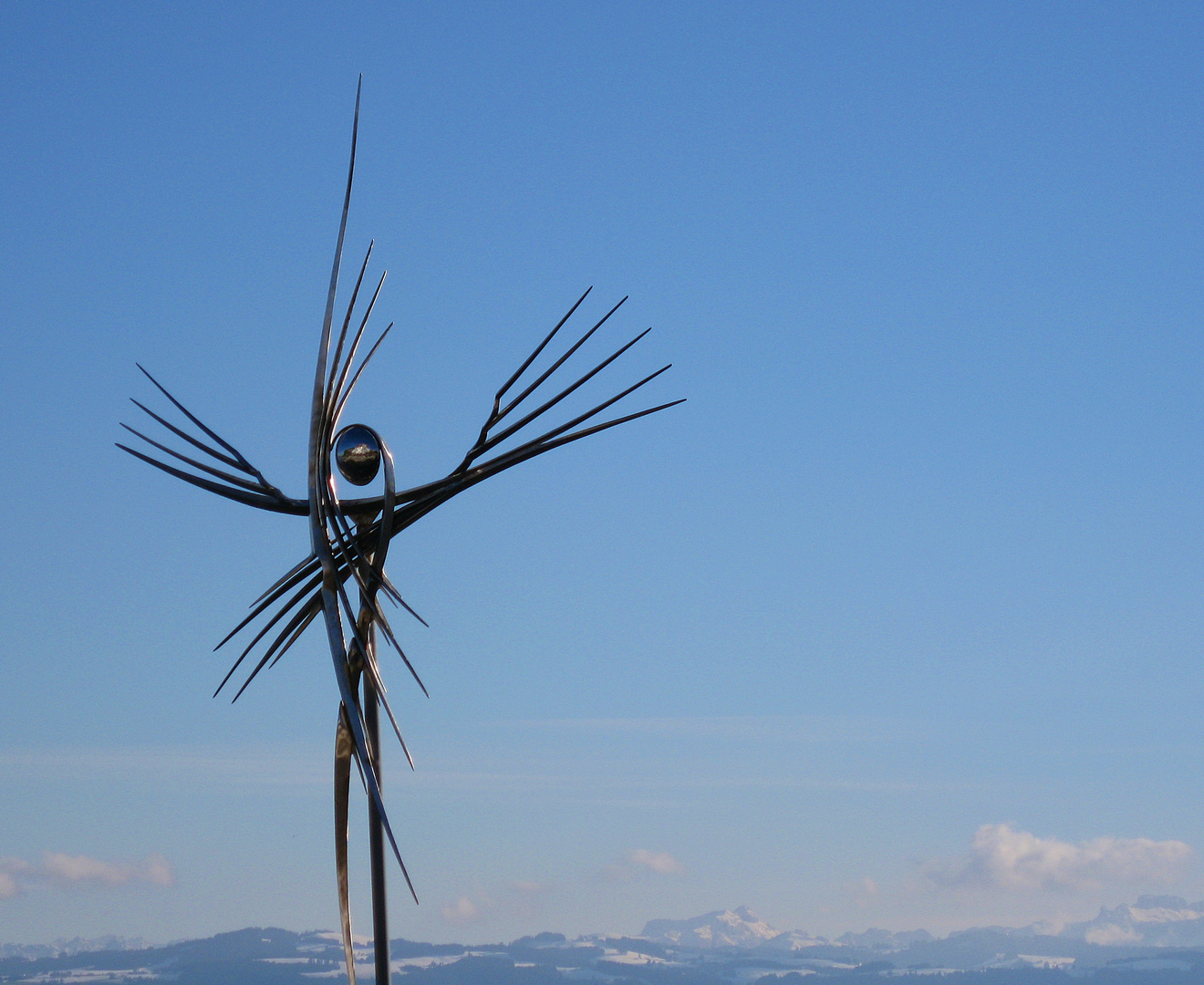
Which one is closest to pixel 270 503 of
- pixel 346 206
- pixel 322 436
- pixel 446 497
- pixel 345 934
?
pixel 322 436

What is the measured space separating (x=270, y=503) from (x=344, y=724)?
242 cm

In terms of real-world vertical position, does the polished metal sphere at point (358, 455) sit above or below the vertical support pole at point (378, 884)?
above

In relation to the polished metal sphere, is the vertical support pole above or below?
below

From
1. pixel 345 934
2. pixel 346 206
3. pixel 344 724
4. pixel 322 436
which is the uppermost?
pixel 346 206

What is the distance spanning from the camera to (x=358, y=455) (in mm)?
13914

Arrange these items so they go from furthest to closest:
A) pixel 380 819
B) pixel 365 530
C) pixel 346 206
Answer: pixel 346 206 < pixel 365 530 < pixel 380 819

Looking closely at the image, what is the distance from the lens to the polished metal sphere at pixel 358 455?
45.6ft

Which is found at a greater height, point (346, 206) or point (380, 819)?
point (346, 206)

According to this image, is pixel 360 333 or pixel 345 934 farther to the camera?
pixel 360 333

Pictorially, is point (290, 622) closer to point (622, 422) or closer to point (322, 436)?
point (322, 436)

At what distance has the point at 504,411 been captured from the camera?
14.1 m

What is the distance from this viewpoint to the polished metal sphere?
1391 centimetres

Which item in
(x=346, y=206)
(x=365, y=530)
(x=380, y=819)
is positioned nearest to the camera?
(x=380, y=819)

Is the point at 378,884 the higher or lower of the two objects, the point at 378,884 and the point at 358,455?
the lower
